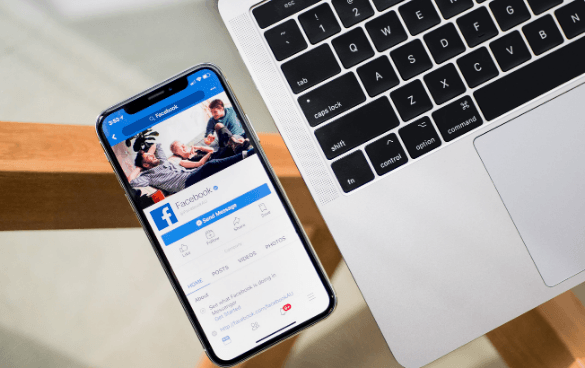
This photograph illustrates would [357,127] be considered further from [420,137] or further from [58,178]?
[58,178]

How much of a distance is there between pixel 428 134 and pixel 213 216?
0.18m

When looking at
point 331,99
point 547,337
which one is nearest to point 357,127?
point 331,99

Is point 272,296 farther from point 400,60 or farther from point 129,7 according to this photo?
point 129,7

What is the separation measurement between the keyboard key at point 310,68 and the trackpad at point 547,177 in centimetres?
13

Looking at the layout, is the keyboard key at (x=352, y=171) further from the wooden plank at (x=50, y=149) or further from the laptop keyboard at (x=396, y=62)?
the wooden plank at (x=50, y=149)

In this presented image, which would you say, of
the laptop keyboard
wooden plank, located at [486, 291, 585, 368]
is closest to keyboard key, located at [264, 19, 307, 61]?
the laptop keyboard

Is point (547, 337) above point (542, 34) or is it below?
below

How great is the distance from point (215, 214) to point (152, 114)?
0.31 ft

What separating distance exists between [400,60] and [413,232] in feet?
0.42

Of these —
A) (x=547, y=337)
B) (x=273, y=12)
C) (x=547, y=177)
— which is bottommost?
(x=547, y=337)

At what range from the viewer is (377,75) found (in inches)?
10.5

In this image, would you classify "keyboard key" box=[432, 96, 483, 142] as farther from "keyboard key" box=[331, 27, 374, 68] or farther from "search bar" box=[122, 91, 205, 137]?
"search bar" box=[122, 91, 205, 137]

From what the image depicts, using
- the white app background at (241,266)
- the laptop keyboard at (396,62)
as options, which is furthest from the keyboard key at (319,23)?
the white app background at (241,266)

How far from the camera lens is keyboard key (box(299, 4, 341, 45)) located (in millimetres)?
267
